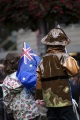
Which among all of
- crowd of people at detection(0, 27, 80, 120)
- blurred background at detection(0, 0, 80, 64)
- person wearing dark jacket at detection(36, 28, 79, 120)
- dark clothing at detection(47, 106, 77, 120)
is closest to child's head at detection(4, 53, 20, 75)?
crowd of people at detection(0, 27, 80, 120)

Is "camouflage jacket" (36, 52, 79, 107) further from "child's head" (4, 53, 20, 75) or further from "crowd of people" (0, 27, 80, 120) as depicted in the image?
"child's head" (4, 53, 20, 75)

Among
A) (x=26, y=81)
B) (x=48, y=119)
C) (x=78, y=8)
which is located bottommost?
(x=48, y=119)

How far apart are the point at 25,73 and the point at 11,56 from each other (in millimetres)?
345

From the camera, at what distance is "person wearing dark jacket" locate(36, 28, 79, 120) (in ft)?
18.1

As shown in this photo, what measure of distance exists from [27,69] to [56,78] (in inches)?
20.9

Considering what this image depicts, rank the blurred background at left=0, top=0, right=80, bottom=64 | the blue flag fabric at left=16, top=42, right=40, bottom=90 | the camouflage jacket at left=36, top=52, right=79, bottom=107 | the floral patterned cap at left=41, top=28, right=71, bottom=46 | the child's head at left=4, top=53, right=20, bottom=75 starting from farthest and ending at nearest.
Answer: the blurred background at left=0, top=0, right=80, bottom=64 < the child's head at left=4, top=53, right=20, bottom=75 < the blue flag fabric at left=16, top=42, right=40, bottom=90 < the floral patterned cap at left=41, top=28, right=71, bottom=46 < the camouflage jacket at left=36, top=52, right=79, bottom=107

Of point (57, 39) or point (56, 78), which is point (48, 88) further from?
point (57, 39)

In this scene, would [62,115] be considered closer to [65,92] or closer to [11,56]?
[65,92]

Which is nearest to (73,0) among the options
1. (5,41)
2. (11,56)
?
(11,56)

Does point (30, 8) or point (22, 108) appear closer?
point (22, 108)

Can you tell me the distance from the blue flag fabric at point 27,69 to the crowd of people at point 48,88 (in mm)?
75

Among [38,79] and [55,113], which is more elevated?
[38,79]

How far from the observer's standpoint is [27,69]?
5941 mm

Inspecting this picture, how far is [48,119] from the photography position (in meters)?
5.74
